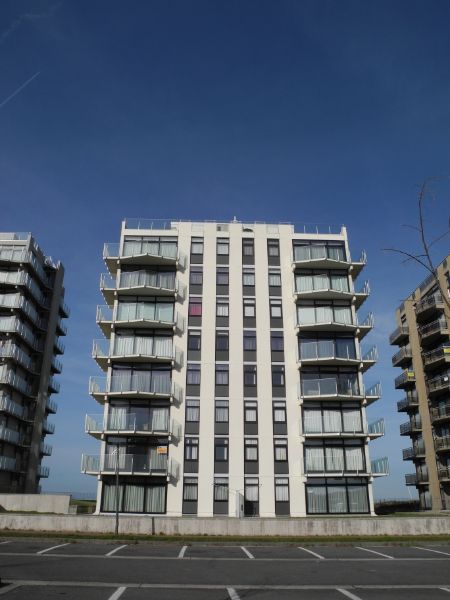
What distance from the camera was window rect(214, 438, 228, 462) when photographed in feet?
111

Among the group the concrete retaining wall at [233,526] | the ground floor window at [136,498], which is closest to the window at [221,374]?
the ground floor window at [136,498]

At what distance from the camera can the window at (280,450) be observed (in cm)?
3403

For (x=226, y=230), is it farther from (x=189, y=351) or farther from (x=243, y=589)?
(x=243, y=589)

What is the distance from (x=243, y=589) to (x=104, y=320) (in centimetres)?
2753

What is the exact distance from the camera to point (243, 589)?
12172 millimetres

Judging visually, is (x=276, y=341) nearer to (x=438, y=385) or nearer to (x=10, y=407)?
(x=438, y=385)

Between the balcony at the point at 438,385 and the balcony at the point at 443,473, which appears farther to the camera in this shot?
the balcony at the point at 438,385

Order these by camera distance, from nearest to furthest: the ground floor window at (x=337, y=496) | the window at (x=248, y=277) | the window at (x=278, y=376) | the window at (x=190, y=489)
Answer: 1. the window at (x=190, y=489)
2. the ground floor window at (x=337, y=496)
3. the window at (x=278, y=376)
4. the window at (x=248, y=277)

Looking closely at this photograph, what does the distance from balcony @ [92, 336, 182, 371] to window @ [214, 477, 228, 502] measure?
8313mm

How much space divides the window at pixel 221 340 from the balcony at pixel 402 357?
3093 centimetres

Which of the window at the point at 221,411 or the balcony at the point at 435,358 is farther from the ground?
the balcony at the point at 435,358

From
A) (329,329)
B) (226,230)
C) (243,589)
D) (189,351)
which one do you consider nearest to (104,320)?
(189,351)

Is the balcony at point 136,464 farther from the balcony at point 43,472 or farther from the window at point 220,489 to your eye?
the balcony at point 43,472

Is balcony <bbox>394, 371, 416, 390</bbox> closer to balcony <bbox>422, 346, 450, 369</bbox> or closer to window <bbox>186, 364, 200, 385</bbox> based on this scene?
balcony <bbox>422, 346, 450, 369</bbox>
